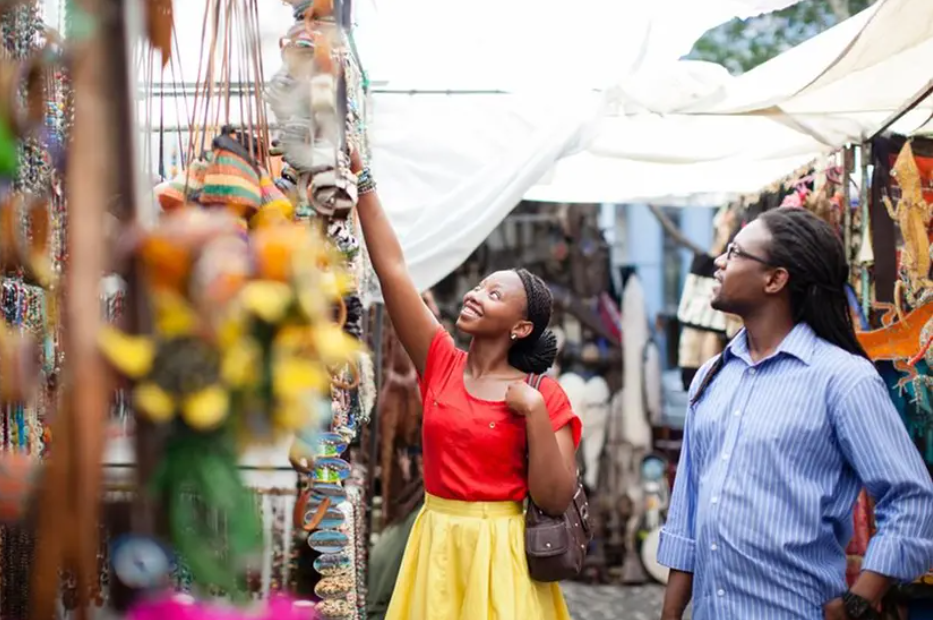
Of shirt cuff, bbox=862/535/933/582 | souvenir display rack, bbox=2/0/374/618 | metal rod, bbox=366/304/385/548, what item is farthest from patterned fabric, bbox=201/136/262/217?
metal rod, bbox=366/304/385/548

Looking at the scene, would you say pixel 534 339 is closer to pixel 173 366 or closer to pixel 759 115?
pixel 173 366

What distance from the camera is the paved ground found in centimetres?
651

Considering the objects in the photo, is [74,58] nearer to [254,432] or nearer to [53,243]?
[254,432]

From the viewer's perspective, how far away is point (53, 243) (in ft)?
7.87

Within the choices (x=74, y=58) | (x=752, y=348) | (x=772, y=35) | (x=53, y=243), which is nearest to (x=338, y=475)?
(x=53, y=243)

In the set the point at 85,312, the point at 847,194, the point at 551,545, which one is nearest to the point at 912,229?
the point at 847,194

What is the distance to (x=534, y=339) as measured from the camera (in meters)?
2.98

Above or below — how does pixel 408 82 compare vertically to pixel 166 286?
above

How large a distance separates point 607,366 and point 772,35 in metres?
7.01

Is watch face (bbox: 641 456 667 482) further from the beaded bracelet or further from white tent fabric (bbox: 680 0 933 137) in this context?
the beaded bracelet

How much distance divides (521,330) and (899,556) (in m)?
1.14

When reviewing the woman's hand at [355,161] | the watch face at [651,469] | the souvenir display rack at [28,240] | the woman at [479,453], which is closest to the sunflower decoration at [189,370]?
the souvenir display rack at [28,240]

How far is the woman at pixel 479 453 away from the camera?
268 cm

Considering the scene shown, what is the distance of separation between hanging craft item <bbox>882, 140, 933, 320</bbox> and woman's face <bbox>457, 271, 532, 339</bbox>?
172 cm
